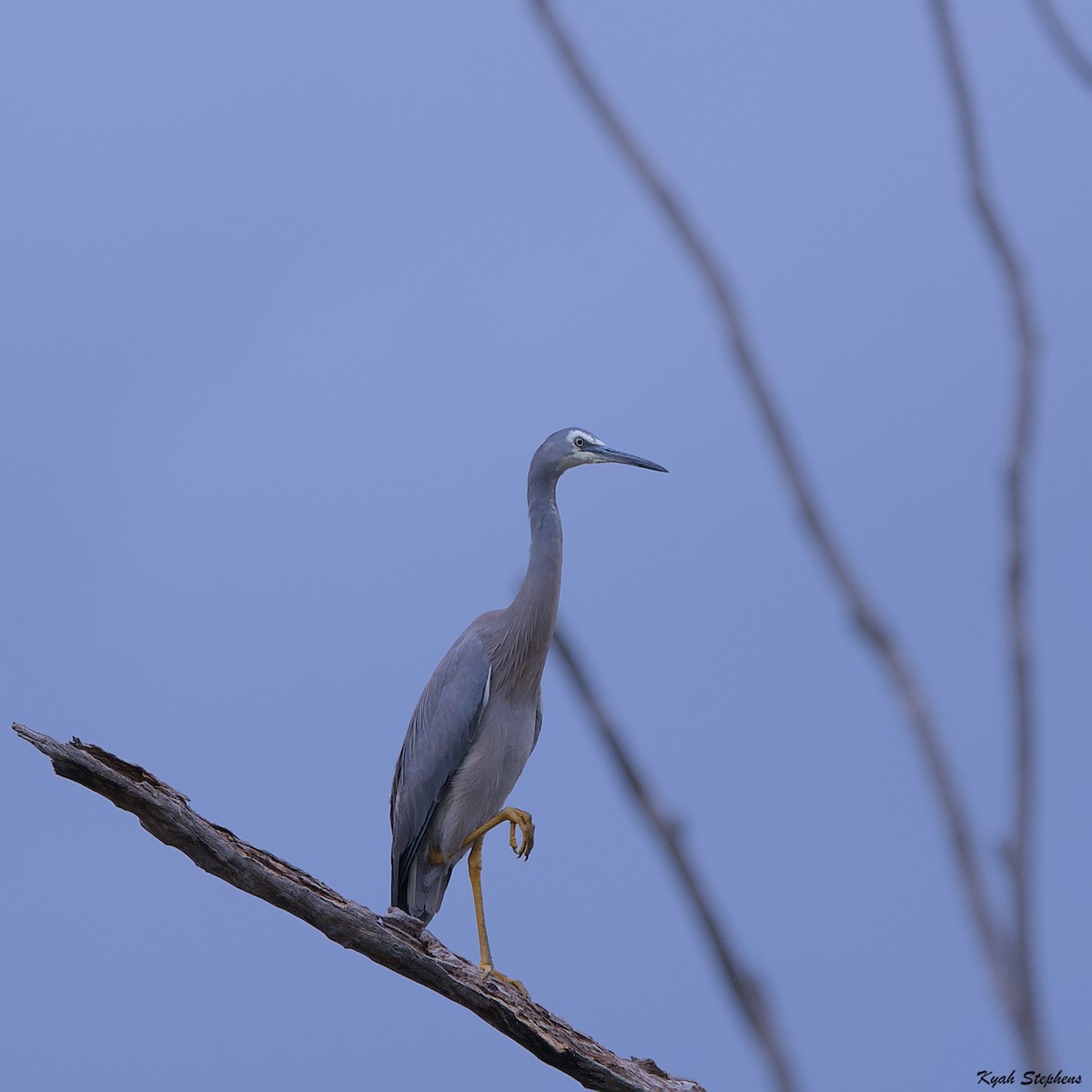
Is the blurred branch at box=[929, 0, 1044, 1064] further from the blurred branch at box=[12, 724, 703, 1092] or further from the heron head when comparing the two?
the heron head

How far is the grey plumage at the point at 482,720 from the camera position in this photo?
434cm

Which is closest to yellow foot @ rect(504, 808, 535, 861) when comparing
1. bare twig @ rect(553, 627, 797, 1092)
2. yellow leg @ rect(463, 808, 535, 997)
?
yellow leg @ rect(463, 808, 535, 997)

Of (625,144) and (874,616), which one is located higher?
(625,144)

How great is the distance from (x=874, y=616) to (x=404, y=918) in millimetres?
2492

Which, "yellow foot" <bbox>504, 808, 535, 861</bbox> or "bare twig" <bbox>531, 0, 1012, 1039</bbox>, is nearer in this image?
"bare twig" <bbox>531, 0, 1012, 1039</bbox>

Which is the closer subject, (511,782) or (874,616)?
(874,616)

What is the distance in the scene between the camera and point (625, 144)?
119 cm

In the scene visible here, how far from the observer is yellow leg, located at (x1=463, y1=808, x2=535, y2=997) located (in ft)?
13.6

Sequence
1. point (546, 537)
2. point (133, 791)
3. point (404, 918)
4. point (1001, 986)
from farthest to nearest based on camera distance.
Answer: point (546, 537)
point (404, 918)
point (133, 791)
point (1001, 986)

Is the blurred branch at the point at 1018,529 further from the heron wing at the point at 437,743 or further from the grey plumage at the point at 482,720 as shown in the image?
the heron wing at the point at 437,743

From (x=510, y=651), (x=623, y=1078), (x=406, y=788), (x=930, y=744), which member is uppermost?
(x=510, y=651)

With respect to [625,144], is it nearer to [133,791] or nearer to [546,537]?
[133,791]

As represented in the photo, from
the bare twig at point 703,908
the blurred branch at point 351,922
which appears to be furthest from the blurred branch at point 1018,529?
the blurred branch at point 351,922

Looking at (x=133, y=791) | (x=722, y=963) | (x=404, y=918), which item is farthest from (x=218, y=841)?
(x=722, y=963)
